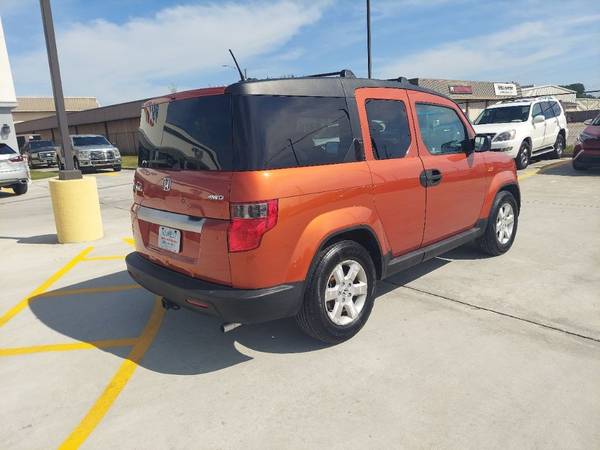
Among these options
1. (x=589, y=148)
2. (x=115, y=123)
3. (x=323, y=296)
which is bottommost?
(x=323, y=296)

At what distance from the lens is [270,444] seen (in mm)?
2334

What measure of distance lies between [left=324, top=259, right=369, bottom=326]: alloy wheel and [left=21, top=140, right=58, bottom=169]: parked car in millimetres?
27670

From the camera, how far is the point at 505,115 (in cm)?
1288

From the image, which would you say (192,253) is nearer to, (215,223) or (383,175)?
(215,223)

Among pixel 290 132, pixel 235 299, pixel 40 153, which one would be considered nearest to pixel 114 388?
pixel 235 299

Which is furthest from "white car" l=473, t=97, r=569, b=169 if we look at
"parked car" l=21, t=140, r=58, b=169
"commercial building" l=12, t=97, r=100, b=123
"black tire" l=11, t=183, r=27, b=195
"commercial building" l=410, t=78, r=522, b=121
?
"commercial building" l=12, t=97, r=100, b=123

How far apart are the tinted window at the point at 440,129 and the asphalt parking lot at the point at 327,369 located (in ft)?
4.46

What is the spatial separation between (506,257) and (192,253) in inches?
152

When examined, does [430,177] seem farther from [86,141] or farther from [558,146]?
[86,141]

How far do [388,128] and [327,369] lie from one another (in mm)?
1975

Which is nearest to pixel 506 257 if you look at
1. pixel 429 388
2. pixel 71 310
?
pixel 429 388

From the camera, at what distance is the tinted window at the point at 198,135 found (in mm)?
2822

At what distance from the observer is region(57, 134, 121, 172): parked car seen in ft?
64.9

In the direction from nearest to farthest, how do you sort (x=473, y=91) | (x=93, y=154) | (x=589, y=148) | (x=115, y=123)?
(x=589, y=148) < (x=93, y=154) < (x=115, y=123) < (x=473, y=91)
